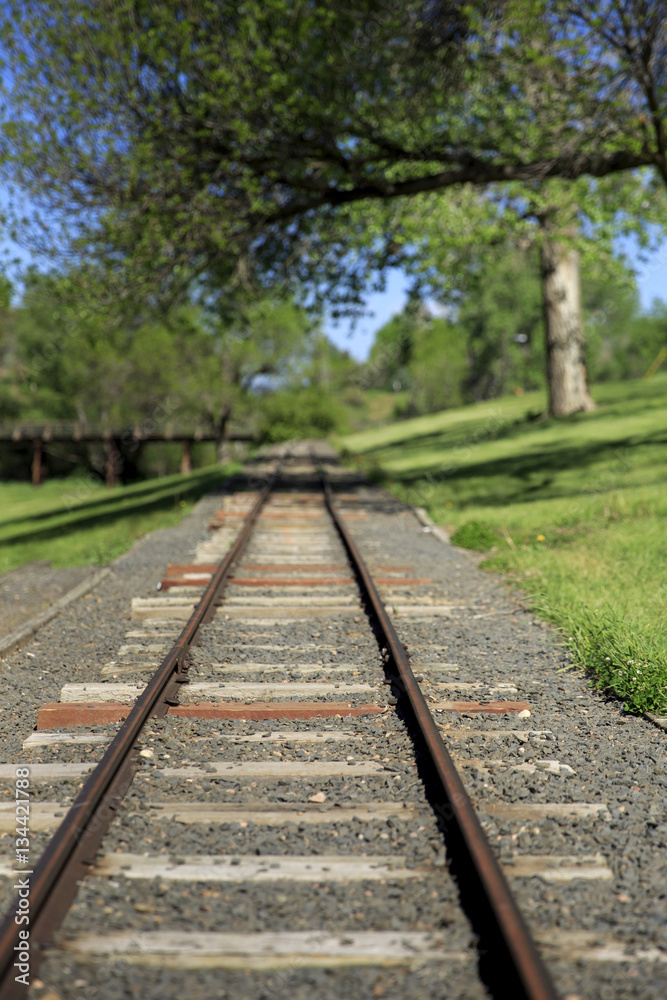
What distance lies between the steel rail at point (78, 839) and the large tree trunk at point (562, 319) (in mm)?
18478

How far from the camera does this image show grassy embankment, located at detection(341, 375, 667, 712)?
17.1ft

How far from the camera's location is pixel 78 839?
2.87m

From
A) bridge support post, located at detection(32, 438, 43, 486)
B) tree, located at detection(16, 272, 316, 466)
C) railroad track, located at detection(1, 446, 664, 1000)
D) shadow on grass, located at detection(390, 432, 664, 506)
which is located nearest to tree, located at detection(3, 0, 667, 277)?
tree, located at detection(16, 272, 316, 466)

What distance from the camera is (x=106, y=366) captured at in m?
54.3

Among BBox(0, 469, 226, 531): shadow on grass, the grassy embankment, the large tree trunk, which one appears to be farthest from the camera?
BBox(0, 469, 226, 531): shadow on grass

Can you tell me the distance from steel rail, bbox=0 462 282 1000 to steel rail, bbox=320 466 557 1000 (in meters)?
1.44

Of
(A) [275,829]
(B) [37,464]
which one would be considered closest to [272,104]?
(A) [275,829]

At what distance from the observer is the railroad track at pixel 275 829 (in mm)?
2324

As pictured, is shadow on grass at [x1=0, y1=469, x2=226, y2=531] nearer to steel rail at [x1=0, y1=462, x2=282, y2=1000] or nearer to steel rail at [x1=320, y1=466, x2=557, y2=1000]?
steel rail at [x1=0, y1=462, x2=282, y2=1000]

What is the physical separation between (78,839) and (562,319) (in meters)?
20.3

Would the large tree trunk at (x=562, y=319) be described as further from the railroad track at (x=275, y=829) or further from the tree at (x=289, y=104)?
the railroad track at (x=275, y=829)

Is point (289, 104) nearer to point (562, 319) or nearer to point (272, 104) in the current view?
point (272, 104)

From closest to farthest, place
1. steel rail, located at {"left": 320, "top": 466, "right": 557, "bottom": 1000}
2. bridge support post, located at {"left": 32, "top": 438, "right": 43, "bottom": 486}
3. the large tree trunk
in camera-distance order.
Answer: steel rail, located at {"left": 320, "top": 466, "right": 557, "bottom": 1000} < the large tree trunk < bridge support post, located at {"left": 32, "top": 438, "right": 43, "bottom": 486}

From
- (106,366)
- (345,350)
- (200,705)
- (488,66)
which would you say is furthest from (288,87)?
(345,350)
